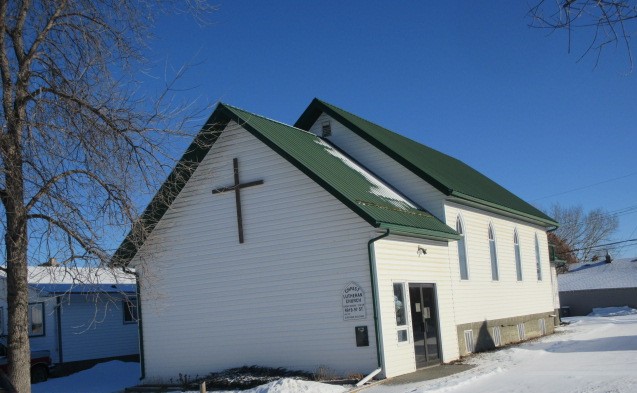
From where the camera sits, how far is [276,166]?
1962 cm

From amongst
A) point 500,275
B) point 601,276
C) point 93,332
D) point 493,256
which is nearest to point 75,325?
point 93,332

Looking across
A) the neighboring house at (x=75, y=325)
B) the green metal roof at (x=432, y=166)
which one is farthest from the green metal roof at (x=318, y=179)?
the neighboring house at (x=75, y=325)

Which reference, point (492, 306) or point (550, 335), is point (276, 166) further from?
point (550, 335)

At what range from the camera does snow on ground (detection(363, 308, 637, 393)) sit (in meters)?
15.1

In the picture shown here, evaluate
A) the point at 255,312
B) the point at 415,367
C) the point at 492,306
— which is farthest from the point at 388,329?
the point at 492,306

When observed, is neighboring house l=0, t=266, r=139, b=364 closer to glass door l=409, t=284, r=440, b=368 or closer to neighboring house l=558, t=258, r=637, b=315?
glass door l=409, t=284, r=440, b=368

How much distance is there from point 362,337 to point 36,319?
1742 centimetres

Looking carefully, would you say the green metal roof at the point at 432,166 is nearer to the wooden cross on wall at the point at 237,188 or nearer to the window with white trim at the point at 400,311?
the window with white trim at the point at 400,311

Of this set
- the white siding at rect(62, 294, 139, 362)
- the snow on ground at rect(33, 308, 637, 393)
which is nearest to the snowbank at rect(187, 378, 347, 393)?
the snow on ground at rect(33, 308, 637, 393)

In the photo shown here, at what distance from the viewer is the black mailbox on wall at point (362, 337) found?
58.3 ft

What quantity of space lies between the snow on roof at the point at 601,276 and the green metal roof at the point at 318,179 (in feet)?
134

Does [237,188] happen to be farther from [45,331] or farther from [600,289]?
[600,289]

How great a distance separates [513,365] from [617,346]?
555cm

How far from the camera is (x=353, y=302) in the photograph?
18047mm
